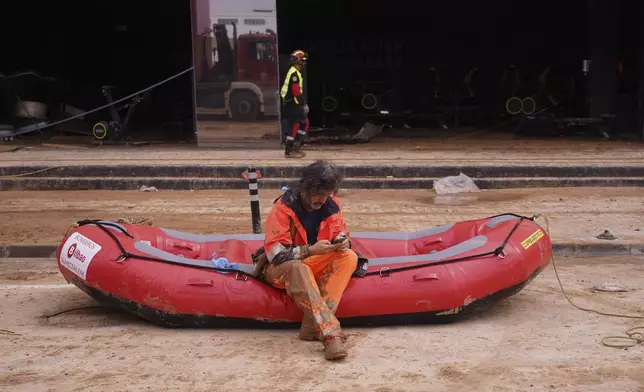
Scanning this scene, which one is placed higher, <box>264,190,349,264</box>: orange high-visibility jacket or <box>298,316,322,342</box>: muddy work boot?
<box>264,190,349,264</box>: orange high-visibility jacket

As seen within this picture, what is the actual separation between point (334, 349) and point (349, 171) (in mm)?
8742

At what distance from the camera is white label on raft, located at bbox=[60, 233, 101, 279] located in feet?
24.1

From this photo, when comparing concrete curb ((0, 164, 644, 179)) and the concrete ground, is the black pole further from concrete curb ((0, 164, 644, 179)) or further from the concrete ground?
the concrete ground

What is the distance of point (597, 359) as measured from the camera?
633 centimetres

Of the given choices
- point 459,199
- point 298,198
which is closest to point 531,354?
point 298,198

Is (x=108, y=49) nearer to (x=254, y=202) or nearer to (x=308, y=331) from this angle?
(x=254, y=202)

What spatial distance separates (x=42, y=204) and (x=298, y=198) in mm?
7385

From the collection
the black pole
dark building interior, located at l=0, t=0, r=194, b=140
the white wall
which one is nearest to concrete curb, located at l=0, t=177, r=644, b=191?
the black pole

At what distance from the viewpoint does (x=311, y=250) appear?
680 centimetres

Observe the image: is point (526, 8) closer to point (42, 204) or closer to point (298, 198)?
point (42, 204)

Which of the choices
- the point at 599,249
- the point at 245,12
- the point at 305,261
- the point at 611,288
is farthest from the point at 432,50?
the point at 305,261

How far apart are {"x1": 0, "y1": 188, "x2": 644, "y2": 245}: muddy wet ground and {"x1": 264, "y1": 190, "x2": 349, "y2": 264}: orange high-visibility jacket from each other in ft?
13.0

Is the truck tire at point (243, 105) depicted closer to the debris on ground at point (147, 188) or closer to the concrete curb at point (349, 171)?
the concrete curb at point (349, 171)

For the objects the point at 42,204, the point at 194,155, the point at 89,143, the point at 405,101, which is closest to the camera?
the point at 42,204
